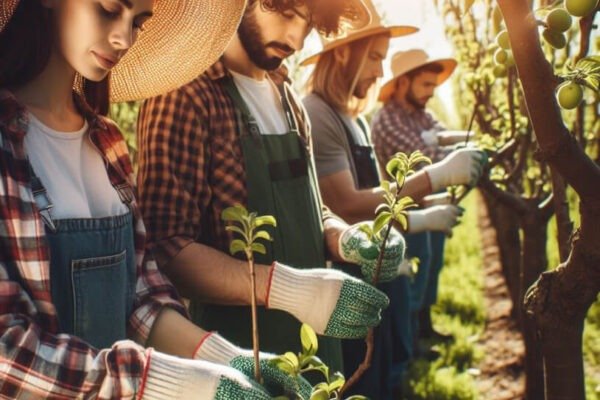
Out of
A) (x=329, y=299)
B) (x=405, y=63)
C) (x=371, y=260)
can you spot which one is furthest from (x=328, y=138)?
(x=405, y=63)

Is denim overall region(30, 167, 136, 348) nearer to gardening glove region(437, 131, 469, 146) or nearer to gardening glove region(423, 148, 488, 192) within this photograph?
gardening glove region(423, 148, 488, 192)

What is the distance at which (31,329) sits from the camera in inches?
49.4

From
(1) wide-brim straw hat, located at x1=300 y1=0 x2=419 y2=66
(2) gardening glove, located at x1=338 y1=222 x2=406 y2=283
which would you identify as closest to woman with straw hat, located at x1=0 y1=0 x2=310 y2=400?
(2) gardening glove, located at x1=338 y1=222 x2=406 y2=283

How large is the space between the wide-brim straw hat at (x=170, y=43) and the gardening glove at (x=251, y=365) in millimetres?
717

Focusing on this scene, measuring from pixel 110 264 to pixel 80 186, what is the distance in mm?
177

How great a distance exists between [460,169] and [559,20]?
1.76 m

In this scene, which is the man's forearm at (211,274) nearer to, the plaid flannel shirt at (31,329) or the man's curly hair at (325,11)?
the plaid flannel shirt at (31,329)

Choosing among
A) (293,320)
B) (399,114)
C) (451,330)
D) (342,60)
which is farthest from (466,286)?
(293,320)

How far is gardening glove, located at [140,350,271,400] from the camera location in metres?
1.28

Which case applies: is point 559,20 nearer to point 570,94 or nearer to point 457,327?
point 570,94

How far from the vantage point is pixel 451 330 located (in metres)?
5.96

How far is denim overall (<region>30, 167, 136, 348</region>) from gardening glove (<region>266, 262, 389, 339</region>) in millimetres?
418

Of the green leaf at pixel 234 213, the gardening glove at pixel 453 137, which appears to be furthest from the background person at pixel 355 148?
the green leaf at pixel 234 213

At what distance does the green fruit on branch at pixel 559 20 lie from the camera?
143 cm
